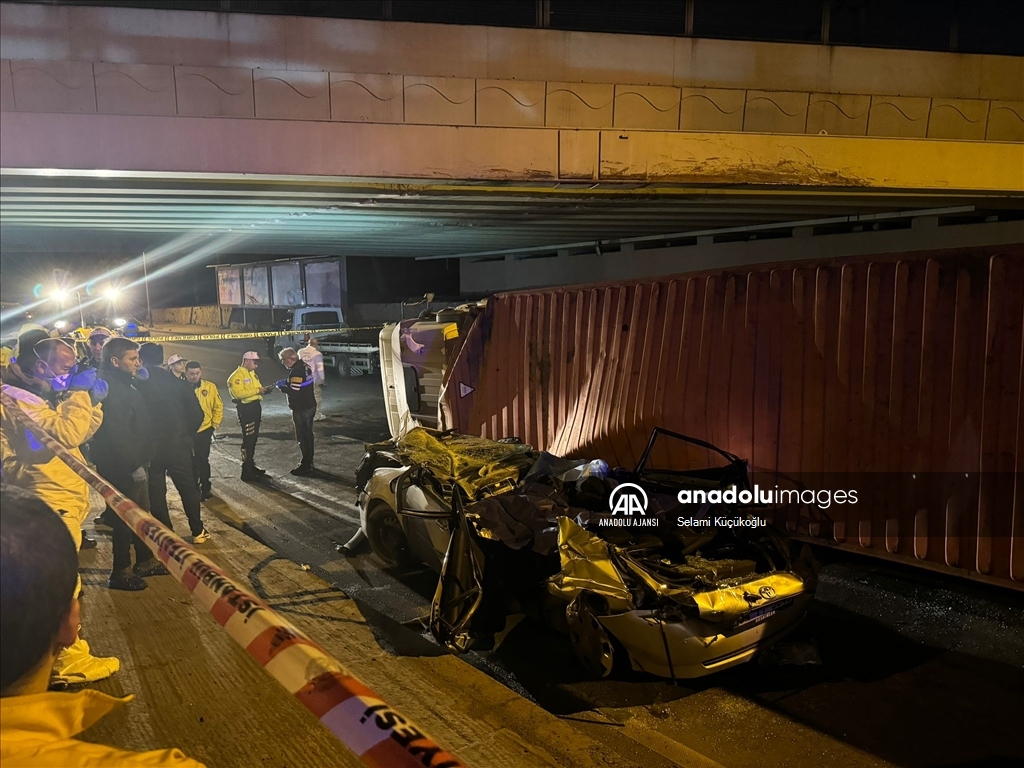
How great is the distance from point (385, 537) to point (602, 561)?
8.36 feet

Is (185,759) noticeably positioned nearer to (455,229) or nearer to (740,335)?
(740,335)

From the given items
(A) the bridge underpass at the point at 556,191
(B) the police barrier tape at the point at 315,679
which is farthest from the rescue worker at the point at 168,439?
(B) the police barrier tape at the point at 315,679

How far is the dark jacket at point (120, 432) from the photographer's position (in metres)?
4.65

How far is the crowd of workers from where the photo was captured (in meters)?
1.17

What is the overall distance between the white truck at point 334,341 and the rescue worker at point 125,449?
463 inches

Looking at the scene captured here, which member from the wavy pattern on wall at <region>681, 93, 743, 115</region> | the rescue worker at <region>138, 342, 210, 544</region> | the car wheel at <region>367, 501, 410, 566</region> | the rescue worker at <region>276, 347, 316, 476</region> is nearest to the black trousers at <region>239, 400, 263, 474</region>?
the rescue worker at <region>276, 347, 316, 476</region>

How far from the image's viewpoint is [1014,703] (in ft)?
11.8

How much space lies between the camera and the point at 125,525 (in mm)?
4527

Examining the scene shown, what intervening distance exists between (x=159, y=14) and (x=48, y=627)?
973cm

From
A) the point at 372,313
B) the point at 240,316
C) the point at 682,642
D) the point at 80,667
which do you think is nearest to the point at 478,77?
the point at 682,642

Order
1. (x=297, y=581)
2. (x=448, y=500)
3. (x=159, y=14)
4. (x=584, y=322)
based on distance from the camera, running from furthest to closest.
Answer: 1. (x=159, y=14)
2. (x=584, y=322)
3. (x=297, y=581)
4. (x=448, y=500)

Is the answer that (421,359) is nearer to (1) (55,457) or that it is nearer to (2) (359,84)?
(2) (359,84)

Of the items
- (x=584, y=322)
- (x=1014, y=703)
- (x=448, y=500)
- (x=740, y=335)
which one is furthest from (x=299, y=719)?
(x=584, y=322)

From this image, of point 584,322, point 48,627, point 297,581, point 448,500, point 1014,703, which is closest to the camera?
point 48,627
